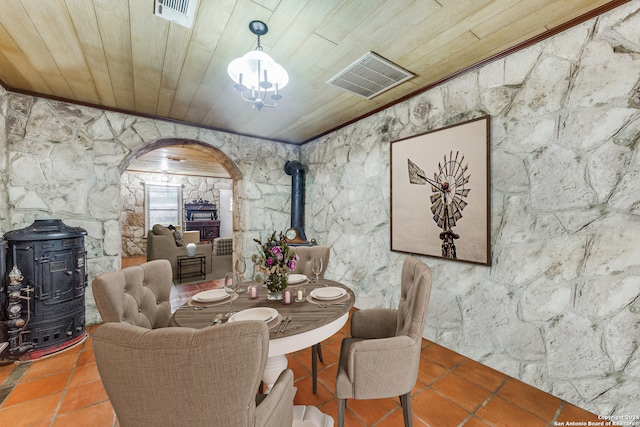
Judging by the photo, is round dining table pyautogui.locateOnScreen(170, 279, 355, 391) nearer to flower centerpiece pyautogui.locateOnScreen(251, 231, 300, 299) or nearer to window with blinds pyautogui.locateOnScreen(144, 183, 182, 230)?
flower centerpiece pyautogui.locateOnScreen(251, 231, 300, 299)

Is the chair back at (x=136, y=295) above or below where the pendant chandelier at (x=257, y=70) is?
below

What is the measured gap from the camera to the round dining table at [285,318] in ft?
3.86

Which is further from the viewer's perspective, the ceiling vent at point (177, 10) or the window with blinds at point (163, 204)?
the window with blinds at point (163, 204)

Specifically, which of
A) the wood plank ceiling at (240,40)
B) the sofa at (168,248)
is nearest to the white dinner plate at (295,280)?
the wood plank ceiling at (240,40)

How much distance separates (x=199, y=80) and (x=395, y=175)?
6.84 ft

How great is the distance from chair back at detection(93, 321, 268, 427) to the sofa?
4.53m

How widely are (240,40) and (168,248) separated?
13.8 feet

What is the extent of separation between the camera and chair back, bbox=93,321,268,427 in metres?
0.67

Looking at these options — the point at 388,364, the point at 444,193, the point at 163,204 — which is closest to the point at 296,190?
the point at 444,193

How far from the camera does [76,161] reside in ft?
8.91

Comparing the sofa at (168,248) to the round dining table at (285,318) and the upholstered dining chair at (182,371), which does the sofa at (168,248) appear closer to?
the round dining table at (285,318)

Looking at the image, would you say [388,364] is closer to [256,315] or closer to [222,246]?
[256,315]

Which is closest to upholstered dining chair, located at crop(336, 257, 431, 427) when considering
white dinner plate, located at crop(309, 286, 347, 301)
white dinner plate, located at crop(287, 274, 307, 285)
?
white dinner plate, located at crop(309, 286, 347, 301)

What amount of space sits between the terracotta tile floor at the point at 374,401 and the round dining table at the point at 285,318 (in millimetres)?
618
